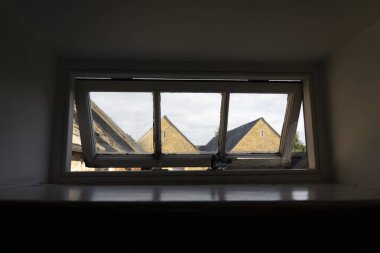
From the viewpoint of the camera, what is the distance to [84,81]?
6.63 feet

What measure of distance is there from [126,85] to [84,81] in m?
0.29

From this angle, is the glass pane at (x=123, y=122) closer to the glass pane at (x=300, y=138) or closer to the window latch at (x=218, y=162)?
the window latch at (x=218, y=162)

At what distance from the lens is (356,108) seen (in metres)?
1.64

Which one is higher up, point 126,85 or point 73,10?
point 73,10

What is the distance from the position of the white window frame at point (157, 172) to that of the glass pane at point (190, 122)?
0.74 ft

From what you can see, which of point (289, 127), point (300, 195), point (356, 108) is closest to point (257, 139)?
point (289, 127)

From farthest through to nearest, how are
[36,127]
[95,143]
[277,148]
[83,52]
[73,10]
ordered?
[277,148] → [95,143] → [83,52] → [36,127] → [73,10]

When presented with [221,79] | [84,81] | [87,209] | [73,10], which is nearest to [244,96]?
[221,79]

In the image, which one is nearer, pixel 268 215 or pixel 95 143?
pixel 268 215

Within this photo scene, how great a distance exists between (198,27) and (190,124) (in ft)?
2.89

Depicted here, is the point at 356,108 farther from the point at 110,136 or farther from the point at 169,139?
the point at 110,136

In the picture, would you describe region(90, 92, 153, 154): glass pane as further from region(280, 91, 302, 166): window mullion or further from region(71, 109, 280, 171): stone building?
region(280, 91, 302, 166): window mullion

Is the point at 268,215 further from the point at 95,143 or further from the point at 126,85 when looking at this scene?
the point at 95,143

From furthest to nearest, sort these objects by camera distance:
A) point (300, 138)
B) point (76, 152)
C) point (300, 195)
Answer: point (300, 138), point (76, 152), point (300, 195)
